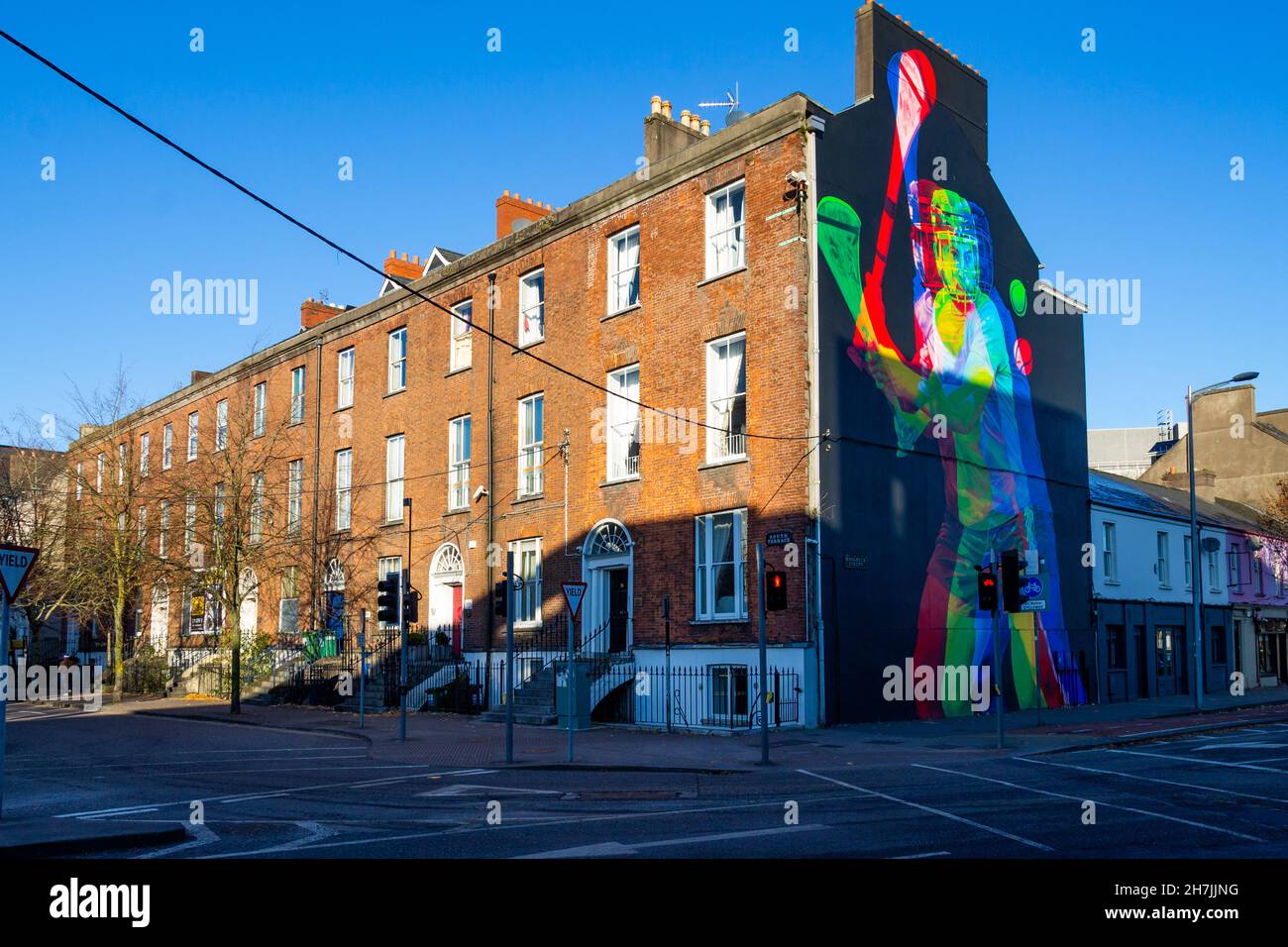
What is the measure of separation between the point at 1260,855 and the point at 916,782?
5988 mm

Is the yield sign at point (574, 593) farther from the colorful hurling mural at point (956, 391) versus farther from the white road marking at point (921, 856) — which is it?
the white road marking at point (921, 856)

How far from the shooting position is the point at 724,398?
25.5 meters

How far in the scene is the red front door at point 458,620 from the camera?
32344 mm

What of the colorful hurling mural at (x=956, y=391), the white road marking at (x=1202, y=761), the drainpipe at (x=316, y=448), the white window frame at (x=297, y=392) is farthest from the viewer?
the white window frame at (x=297, y=392)

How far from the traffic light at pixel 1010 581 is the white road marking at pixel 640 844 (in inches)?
430

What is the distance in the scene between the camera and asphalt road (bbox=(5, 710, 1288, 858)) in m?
10.0

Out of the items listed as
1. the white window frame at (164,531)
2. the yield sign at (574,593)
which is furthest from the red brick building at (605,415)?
the yield sign at (574,593)

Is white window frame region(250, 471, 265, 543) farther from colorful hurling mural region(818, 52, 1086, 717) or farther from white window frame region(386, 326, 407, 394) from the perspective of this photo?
colorful hurling mural region(818, 52, 1086, 717)

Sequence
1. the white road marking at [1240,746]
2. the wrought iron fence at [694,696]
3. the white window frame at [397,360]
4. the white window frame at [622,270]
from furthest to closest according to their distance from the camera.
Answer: the white window frame at [397,360], the white window frame at [622,270], the wrought iron fence at [694,696], the white road marking at [1240,746]

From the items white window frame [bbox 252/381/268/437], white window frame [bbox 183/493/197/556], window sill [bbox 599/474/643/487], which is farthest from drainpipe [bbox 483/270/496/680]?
white window frame [bbox 252/381/268/437]

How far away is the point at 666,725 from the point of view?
24.7 m

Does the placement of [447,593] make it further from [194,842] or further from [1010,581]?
[194,842]

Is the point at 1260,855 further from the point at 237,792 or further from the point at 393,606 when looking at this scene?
the point at 393,606

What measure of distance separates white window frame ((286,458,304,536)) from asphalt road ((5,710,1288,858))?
62.8ft
